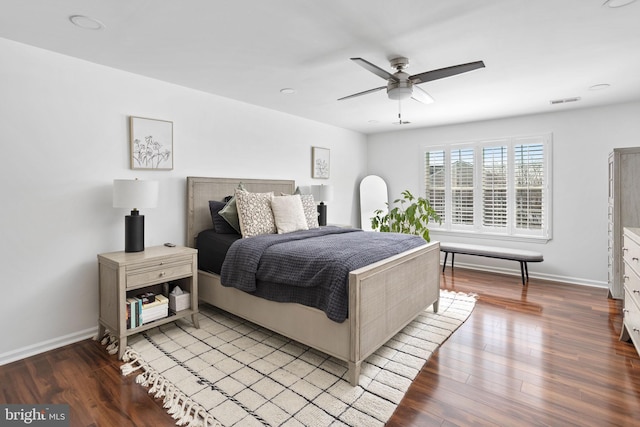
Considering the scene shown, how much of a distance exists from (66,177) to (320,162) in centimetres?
341

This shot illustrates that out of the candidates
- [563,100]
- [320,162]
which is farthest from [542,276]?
[320,162]

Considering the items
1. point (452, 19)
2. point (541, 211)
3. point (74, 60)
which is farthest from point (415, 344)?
point (74, 60)

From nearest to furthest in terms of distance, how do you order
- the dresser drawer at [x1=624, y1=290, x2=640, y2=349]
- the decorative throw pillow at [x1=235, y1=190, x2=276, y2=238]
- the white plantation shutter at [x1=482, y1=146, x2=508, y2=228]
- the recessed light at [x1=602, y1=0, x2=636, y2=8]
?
the recessed light at [x1=602, y1=0, x2=636, y2=8], the dresser drawer at [x1=624, y1=290, x2=640, y2=349], the decorative throw pillow at [x1=235, y1=190, x2=276, y2=238], the white plantation shutter at [x1=482, y1=146, x2=508, y2=228]

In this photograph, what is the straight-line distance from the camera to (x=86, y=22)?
218 centimetres

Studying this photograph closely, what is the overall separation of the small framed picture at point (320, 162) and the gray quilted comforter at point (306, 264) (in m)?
2.17

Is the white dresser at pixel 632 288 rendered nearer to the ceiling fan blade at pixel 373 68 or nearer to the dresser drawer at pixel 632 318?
the dresser drawer at pixel 632 318

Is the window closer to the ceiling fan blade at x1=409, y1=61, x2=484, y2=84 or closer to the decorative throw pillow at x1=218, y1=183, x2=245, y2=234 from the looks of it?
the ceiling fan blade at x1=409, y1=61, x2=484, y2=84

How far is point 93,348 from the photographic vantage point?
105 inches

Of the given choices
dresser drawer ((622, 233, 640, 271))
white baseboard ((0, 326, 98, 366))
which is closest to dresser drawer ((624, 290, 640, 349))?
dresser drawer ((622, 233, 640, 271))

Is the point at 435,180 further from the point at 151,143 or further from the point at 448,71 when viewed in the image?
the point at 151,143

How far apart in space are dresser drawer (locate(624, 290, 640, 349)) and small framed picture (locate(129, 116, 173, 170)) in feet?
13.9

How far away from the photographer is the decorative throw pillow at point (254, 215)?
3.27m

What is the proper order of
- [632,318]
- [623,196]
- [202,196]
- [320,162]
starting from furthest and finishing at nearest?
[320,162], [202,196], [623,196], [632,318]

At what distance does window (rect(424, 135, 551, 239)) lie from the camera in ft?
15.8
